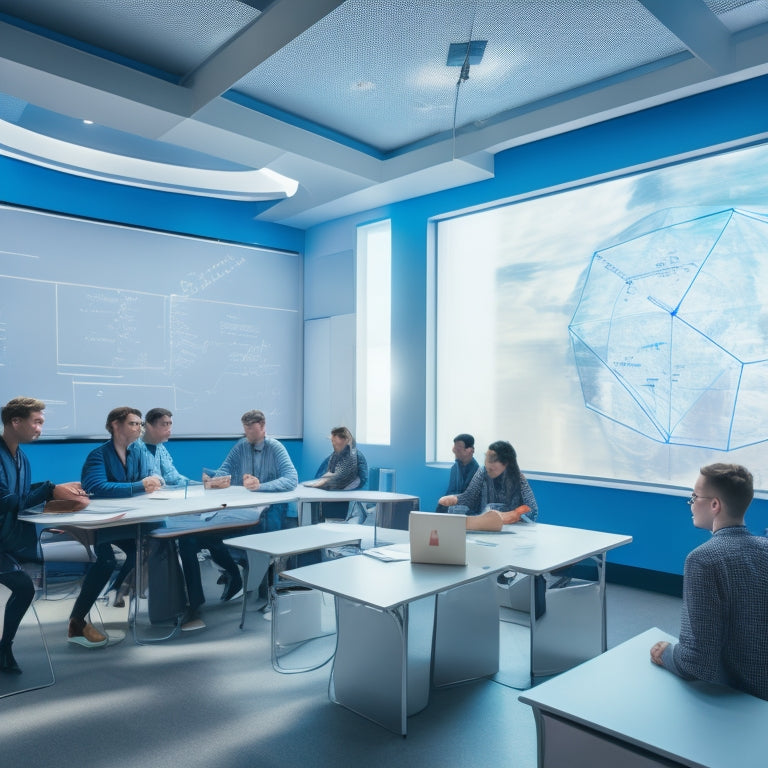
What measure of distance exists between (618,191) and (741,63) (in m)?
1.12

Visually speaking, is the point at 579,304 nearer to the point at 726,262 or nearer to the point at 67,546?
the point at 726,262

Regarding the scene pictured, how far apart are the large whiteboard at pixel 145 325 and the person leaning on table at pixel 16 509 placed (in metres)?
2.21

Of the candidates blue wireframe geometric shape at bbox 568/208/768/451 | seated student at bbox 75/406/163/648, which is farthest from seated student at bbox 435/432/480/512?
seated student at bbox 75/406/163/648

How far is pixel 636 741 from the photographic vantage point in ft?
4.86

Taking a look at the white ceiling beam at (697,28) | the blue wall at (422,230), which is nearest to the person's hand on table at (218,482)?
the blue wall at (422,230)

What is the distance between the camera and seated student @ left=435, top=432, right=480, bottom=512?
5043 millimetres

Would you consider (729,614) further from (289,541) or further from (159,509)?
(159,509)

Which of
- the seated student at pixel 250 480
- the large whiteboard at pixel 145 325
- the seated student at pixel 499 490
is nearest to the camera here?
the seated student at pixel 499 490

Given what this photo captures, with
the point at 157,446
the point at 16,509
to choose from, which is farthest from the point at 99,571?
the point at 157,446

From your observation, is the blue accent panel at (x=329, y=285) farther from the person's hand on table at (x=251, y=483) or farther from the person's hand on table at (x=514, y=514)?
the person's hand on table at (x=514, y=514)

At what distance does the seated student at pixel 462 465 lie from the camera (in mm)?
5043

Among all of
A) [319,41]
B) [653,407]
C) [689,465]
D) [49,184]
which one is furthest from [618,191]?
[49,184]

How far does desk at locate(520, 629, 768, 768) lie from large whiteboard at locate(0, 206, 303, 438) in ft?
16.4

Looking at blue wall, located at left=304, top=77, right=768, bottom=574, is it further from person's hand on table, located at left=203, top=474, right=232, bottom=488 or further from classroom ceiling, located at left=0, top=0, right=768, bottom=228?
person's hand on table, located at left=203, top=474, right=232, bottom=488
